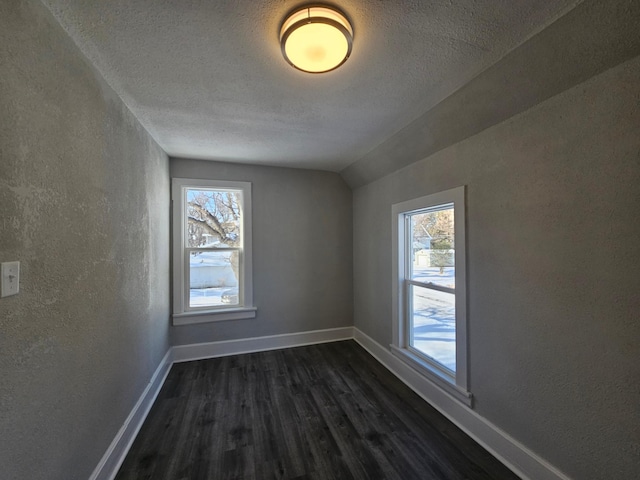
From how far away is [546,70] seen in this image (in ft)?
4.34

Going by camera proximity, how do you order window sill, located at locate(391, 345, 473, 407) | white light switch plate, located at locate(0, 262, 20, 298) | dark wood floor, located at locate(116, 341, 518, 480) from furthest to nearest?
window sill, located at locate(391, 345, 473, 407) < dark wood floor, located at locate(116, 341, 518, 480) < white light switch plate, located at locate(0, 262, 20, 298)

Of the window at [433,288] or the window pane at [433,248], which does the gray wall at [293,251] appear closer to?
the window at [433,288]

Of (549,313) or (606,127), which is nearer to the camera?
(606,127)

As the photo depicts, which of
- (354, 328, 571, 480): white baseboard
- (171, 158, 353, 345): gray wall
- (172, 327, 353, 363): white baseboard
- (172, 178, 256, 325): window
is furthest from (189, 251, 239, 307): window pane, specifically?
(354, 328, 571, 480): white baseboard

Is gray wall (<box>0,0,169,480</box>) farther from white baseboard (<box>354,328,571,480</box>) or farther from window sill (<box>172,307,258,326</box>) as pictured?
white baseboard (<box>354,328,571,480</box>)

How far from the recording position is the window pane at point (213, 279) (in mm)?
3209

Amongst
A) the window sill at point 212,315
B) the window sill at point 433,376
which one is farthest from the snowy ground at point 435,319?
the window sill at point 212,315

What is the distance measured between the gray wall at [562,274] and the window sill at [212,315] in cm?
244

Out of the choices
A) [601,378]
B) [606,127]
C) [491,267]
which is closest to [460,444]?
[601,378]

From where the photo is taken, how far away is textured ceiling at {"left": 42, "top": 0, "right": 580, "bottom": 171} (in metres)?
1.10

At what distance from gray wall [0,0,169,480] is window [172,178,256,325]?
1.19 metres

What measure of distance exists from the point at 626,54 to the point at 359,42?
1.13 meters

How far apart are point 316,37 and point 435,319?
2.27 metres

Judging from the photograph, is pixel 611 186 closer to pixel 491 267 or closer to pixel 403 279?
pixel 491 267
